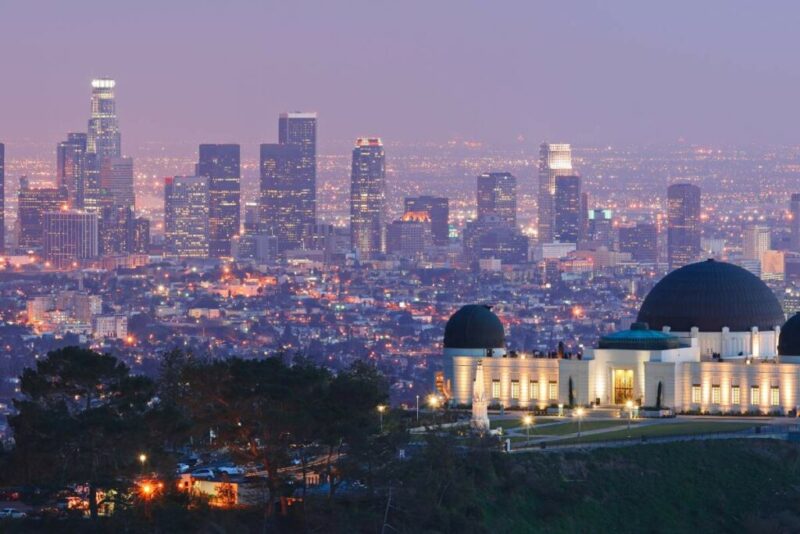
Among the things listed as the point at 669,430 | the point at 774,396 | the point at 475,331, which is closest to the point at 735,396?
the point at 774,396

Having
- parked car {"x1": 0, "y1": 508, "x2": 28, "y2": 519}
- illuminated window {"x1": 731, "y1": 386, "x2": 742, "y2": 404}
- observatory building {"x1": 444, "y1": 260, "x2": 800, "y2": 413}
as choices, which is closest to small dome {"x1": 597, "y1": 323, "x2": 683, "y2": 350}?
observatory building {"x1": 444, "y1": 260, "x2": 800, "y2": 413}

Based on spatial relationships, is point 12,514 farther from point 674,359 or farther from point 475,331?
A: point 475,331

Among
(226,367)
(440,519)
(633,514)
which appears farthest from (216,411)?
(633,514)

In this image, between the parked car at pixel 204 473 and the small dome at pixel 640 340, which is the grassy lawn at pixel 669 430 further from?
the parked car at pixel 204 473

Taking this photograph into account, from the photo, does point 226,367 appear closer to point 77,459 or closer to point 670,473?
point 77,459

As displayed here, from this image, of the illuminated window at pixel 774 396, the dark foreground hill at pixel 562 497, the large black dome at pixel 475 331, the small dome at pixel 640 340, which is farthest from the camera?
the large black dome at pixel 475 331

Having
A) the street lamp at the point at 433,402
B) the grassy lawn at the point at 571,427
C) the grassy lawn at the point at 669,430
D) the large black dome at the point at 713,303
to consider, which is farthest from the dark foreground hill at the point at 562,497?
the large black dome at the point at 713,303

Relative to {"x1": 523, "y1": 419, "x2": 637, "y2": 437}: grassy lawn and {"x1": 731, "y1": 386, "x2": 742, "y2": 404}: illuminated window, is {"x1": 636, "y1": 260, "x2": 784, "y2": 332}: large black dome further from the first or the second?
{"x1": 523, "y1": 419, "x2": 637, "y2": 437}: grassy lawn
